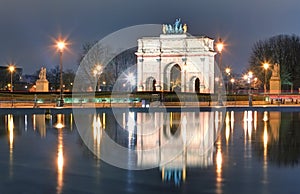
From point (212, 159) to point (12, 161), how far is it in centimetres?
525

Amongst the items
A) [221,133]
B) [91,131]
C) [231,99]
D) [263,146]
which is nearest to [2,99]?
[231,99]

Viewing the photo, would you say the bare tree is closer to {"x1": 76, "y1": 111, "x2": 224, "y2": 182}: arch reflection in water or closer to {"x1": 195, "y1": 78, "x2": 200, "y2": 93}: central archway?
{"x1": 195, "y1": 78, "x2": 200, "y2": 93}: central archway

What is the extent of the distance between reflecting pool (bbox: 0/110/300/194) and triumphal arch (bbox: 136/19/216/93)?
75327 mm

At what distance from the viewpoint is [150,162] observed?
539 inches

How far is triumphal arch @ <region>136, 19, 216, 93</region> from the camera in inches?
3807

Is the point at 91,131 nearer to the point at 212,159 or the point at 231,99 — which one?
the point at 212,159

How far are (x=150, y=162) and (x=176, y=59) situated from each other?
8450cm

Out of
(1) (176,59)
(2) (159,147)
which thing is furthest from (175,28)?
(2) (159,147)

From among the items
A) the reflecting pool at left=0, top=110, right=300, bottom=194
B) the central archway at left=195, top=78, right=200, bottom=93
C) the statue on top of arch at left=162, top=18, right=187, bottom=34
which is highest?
the statue on top of arch at left=162, top=18, right=187, bottom=34

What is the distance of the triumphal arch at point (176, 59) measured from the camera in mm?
96688

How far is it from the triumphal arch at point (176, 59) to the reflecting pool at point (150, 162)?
2966 inches

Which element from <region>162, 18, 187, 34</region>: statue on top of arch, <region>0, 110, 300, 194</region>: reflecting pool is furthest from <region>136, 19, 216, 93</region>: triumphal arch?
<region>0, 110, 300, 194</region>: reflecting pool

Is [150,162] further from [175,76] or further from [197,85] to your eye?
[175,76]

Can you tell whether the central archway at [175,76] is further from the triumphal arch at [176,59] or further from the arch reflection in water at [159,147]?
the arch reflection in water at [159,147]
